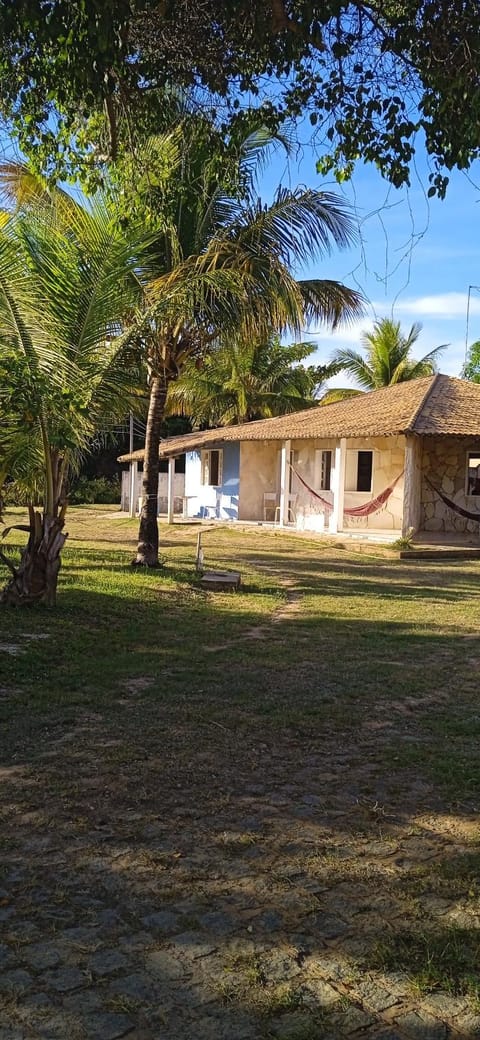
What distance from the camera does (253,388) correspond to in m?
31.5

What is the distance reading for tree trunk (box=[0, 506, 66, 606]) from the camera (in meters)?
8.77

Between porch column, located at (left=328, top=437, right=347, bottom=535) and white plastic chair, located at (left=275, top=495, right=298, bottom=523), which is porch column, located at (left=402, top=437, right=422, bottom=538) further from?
white plastic chair, located at (left=275, top=495, right=298, bottom=523)

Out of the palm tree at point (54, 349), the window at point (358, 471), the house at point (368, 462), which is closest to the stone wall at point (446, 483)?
the house at point (368, 462)

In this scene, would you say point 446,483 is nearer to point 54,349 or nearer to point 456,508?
point 456,508

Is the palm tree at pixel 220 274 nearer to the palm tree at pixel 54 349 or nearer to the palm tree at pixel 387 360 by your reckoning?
the palm tree at pixel 54 349

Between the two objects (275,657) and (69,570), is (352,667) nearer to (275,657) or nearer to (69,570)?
(275,657)

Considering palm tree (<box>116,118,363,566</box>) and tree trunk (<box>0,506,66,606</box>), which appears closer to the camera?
tree trunk (<box>0,506,66,606</box>)

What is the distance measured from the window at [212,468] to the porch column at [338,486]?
703 cm

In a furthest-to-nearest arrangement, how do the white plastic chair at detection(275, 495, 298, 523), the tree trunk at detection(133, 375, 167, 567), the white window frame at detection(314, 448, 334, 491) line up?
the white plastic chair at detection(275, 495, 298, 523)
the white window frame at detection(314, 448, 334, 491)
the tree trunk at detection(133, 375, 167, 567)

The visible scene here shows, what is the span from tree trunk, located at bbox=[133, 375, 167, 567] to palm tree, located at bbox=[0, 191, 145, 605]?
3785 millimetres

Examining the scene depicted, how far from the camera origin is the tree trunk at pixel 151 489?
43.3ft

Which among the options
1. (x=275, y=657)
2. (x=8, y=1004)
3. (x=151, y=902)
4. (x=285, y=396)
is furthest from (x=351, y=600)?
(x=285, y=396)

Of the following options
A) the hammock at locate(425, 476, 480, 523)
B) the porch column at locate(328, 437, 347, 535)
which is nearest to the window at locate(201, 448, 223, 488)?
the porch column at locate(328, 437, 347, 535)

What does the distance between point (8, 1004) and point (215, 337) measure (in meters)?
11.0
